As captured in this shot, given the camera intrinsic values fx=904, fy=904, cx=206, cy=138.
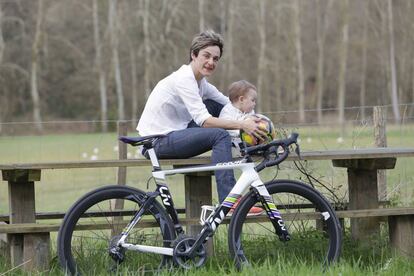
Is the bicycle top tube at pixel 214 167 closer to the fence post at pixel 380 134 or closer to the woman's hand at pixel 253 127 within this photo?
the woman's hand at pixel 253 127

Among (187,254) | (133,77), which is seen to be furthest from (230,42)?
(187,254)

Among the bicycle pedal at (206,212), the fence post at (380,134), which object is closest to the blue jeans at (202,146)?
the bicycle pedal at (206,212)

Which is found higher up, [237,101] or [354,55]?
[354,55]

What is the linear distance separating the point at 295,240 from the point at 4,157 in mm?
7696

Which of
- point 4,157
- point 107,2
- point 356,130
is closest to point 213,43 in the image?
point 356,130

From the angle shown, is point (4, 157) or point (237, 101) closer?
point (237, 101)

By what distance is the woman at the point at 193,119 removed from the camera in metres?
6.16

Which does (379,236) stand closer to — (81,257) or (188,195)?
(188,195)

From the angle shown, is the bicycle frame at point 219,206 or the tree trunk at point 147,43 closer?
the bicycle frame at point 219,206

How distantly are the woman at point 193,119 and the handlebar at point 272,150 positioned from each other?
16cm

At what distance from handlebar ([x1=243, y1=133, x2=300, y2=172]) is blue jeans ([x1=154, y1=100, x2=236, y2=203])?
0.18 meters

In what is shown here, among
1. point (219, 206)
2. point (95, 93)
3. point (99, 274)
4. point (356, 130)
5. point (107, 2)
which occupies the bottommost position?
point (99, 274)

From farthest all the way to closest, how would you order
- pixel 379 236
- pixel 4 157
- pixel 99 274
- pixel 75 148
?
1. pixel 75 148
2. pixel 4 157
3. pixel 379 236
4. pixel 99 274

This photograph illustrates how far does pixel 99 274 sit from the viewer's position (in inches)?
235
